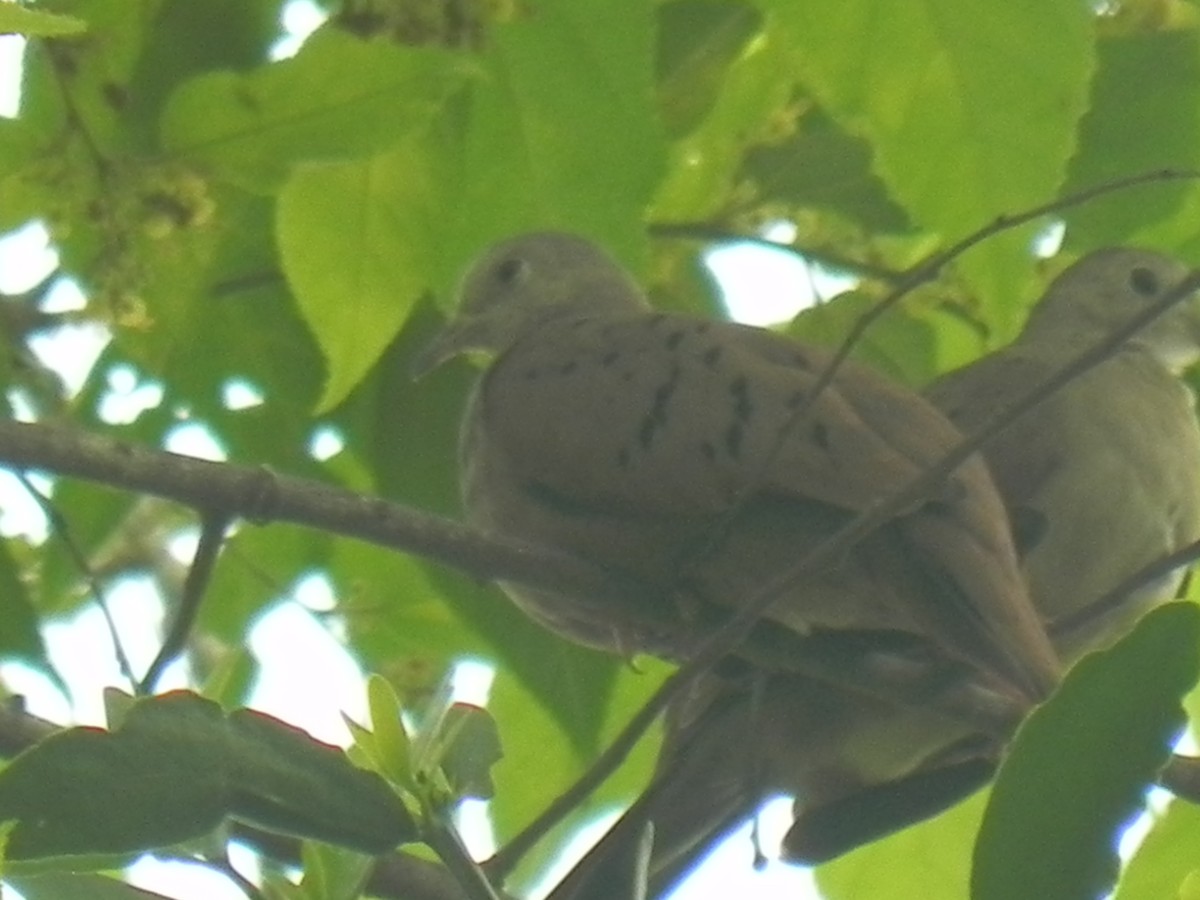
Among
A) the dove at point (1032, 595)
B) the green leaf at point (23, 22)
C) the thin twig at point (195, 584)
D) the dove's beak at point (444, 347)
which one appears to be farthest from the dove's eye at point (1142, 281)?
the green leaf at point (23, 22)

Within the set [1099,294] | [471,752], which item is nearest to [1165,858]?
[471,752]

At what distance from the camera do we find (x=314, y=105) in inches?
90.1

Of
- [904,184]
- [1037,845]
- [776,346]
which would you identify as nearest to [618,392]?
[776,346]

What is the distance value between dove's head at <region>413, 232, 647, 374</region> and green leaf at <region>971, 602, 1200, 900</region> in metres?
2.23

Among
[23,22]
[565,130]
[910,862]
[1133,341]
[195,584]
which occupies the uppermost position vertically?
[1133,341]

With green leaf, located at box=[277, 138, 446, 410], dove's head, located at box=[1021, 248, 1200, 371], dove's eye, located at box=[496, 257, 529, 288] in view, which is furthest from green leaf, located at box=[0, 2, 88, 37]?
dove's head, located at box=[1021, 248, 1200, 371]

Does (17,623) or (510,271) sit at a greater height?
(510,271)

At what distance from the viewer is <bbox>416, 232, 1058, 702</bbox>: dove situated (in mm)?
2486

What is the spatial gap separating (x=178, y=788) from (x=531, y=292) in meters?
2.55

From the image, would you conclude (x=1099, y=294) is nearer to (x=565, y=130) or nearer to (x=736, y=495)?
(x=736, y=495)

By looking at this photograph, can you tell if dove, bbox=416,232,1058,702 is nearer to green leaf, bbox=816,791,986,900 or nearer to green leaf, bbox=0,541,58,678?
green leaf, bbox=816,791,986,900

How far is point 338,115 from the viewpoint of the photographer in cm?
229

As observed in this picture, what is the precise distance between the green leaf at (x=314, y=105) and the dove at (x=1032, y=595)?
2.44 ft

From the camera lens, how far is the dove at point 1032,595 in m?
2.77
